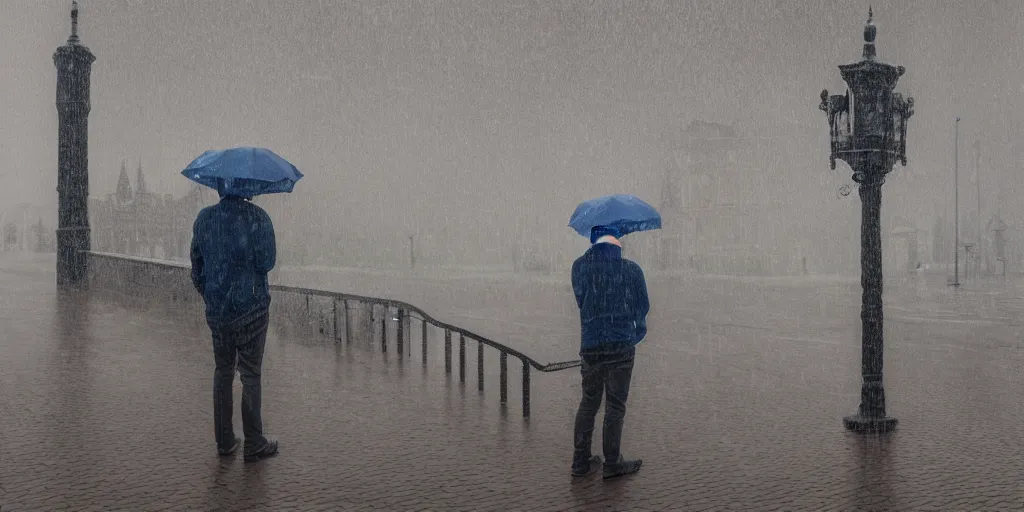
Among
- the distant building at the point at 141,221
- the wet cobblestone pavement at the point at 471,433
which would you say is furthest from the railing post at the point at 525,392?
the distant building at the point at 141,221

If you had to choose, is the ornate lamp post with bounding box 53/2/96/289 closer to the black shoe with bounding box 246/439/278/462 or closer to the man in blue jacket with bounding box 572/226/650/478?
the black shoe with bounding box 246/439/278/462

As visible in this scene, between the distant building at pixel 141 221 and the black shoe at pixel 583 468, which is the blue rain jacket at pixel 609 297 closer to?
the black shoe at pixel 583 468

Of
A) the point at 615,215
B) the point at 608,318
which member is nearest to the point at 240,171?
the point at 615,215

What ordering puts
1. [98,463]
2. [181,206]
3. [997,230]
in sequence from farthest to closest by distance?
[181,206], [997,230], [98,463]

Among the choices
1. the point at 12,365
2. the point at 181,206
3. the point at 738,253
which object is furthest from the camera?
the point at 181,206

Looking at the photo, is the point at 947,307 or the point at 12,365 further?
the point at 947,307

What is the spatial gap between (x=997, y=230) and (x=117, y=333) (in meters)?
64.3

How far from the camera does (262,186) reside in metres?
6.37

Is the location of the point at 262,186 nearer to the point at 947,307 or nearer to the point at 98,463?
the point at 98,463

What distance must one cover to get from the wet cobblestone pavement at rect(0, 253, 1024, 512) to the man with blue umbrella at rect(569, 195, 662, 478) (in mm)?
291

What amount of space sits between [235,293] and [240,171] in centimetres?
86

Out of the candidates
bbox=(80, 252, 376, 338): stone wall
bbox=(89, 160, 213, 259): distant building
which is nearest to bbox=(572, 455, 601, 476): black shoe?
bbox=(80, 252, 376, 338): stone wall

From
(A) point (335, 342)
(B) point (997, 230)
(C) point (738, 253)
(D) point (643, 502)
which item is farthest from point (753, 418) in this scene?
(C) point (738, 253)

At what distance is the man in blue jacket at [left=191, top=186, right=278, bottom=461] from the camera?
6.16 metres
